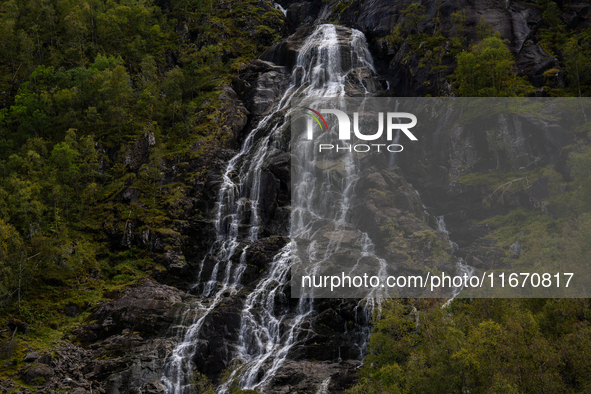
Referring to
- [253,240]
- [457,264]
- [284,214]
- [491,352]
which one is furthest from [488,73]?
[491,352]

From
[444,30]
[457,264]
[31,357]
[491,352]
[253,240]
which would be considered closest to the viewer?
[491,352]

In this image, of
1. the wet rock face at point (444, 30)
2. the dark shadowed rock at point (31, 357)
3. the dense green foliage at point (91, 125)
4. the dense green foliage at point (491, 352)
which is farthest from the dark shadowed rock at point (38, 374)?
the wet rock face at point (444, 30)

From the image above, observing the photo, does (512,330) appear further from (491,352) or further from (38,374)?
(38,374)

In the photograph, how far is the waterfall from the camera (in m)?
43.3

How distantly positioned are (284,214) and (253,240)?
556 centimetres

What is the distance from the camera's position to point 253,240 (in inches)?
2373

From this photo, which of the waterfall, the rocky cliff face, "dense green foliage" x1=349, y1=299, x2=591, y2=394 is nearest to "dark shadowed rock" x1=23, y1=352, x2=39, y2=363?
the rocky cliff face

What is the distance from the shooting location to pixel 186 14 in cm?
11356

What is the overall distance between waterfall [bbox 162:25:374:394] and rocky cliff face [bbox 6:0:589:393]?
1.63 feet

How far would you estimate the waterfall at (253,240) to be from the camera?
43344 millimetres

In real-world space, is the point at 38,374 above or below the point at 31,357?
below

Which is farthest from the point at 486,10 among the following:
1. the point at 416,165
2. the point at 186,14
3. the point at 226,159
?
the point at 186,14

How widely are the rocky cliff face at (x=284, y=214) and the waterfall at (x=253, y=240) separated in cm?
50

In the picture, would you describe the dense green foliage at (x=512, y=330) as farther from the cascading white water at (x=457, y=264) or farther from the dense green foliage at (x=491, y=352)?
the cascading white water at (x=457, y=264)
